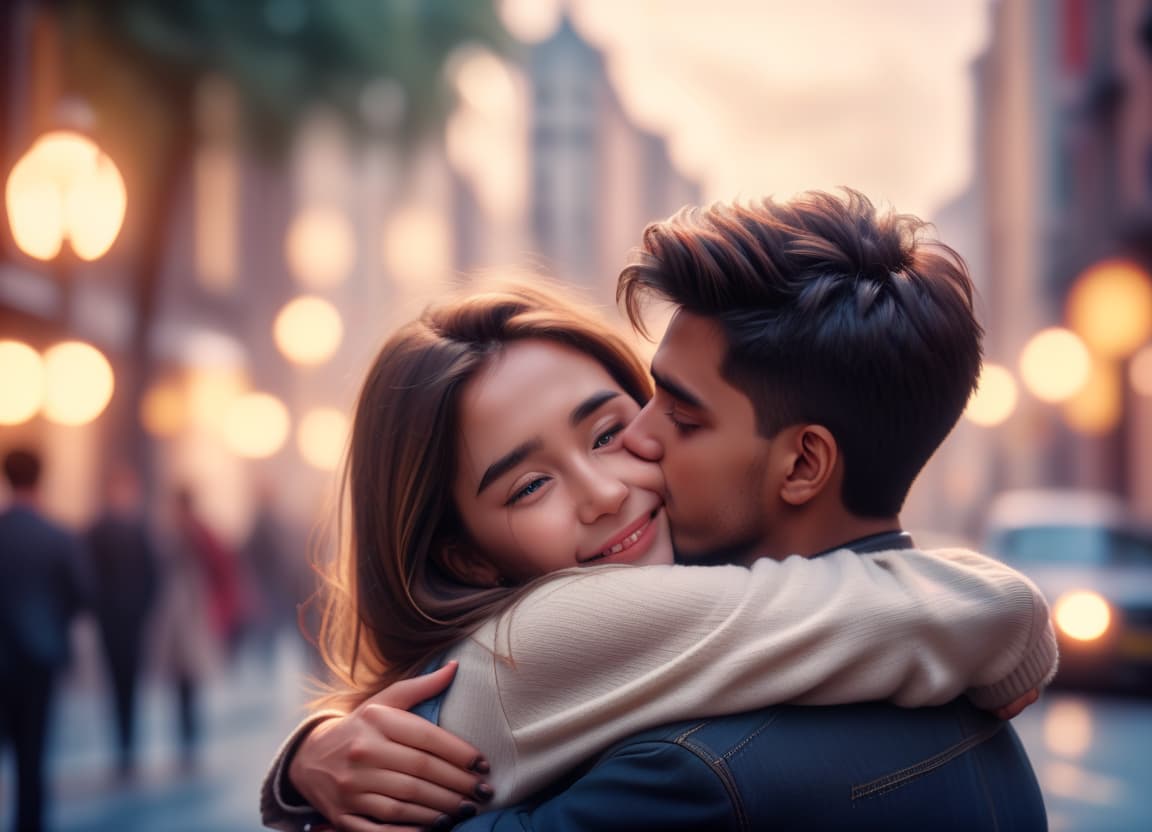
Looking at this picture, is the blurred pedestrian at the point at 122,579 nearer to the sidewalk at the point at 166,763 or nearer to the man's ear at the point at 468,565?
the sidewalk at the point at 166,763

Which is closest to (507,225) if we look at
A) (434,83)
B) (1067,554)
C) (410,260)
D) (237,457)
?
(410,260)

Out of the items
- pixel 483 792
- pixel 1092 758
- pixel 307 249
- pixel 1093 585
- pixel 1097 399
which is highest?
pixel 307 249

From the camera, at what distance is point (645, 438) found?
228 cm

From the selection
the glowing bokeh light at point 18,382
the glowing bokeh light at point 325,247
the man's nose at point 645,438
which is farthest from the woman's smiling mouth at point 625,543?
the glowing bokeh light at point 325,247

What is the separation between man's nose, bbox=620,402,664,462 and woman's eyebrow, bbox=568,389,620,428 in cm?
10

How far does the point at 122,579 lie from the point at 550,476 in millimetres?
9773

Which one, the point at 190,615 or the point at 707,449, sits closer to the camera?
the point at 707,449

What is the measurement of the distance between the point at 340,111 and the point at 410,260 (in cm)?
2729

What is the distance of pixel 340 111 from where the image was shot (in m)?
18.0

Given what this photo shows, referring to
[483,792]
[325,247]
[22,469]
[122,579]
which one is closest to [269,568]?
[122,579]

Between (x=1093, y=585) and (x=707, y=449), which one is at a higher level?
(x=707, y=449)

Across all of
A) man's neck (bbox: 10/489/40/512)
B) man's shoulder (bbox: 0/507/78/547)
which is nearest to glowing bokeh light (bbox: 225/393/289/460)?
man's neck (bbox: 10/489/40/512)

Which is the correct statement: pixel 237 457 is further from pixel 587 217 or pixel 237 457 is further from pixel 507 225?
pixel 587 217

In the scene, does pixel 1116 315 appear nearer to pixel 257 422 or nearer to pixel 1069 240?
pixel 1069 240
